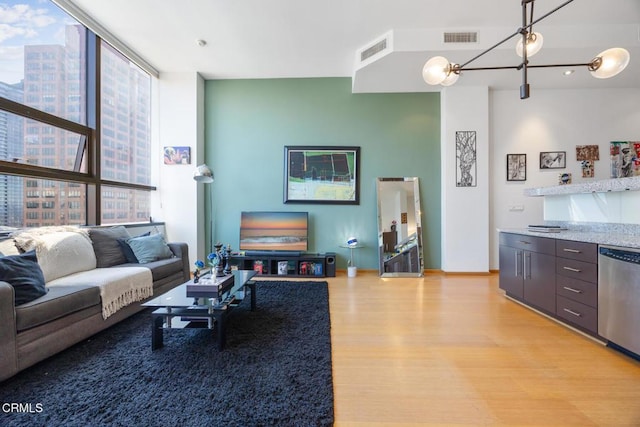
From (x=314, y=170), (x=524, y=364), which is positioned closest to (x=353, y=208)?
(x=314, y=170)

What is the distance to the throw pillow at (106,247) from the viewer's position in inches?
104

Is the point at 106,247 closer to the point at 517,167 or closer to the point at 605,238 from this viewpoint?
the point at 605,238

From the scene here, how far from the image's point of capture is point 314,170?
418 centimetres

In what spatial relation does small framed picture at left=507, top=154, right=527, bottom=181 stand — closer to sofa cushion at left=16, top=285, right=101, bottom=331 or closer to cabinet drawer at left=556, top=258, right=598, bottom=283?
cabinet drawer at left=556, top=258, right=598, bottom=283

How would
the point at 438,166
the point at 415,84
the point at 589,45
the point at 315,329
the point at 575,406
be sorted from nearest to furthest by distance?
1. the point at 575,406
2. the point at 315,329
3. the point at 589,45
4. the point at 415,84
5. the point at 438,166

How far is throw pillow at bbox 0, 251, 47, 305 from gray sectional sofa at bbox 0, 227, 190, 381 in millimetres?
32

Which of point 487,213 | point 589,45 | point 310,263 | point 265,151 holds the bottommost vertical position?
point 310,263

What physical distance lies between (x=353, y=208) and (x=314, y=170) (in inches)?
36.4

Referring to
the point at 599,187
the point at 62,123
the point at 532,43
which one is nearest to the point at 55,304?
the point at 62,123

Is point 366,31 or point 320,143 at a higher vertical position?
point 366,31

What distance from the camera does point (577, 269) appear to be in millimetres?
2102

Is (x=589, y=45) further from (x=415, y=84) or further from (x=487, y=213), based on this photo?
(x=487, y=213)

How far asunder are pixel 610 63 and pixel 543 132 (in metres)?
Answer: 3.05

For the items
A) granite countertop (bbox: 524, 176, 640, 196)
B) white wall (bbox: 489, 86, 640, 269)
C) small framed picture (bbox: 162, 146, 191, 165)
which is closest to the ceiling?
white wall (bbox: 489, 86, 640, 269)
